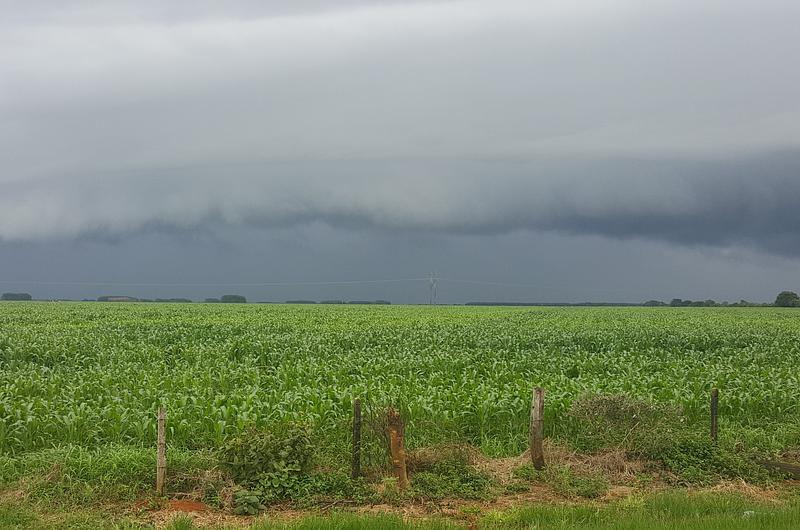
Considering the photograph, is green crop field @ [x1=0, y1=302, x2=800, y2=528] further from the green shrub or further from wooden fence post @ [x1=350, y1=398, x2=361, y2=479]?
wooden fence post @ [x1=350, y1=398, x2=361, y2=479]

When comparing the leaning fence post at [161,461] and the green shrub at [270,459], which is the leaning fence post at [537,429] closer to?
the green shrub at [270,459]

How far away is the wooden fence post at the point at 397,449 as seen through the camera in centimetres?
879

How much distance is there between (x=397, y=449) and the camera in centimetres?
884

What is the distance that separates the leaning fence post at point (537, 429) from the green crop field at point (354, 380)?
1.37 meters

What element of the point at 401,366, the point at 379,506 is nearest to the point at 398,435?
the point at 379,506

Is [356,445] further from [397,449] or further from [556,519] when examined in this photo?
[556,519]

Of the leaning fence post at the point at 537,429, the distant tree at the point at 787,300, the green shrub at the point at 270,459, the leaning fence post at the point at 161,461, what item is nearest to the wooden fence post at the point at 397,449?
the green shrub at the point at 270,459

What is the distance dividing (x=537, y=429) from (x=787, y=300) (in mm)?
144782

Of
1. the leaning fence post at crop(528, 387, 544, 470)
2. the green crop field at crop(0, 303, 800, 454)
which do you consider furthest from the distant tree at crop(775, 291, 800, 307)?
the leaning fence post at crop(528, 387, 544, 470)

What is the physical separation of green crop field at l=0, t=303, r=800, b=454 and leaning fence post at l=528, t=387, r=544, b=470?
1.37 m

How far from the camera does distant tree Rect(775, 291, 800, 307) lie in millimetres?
128275

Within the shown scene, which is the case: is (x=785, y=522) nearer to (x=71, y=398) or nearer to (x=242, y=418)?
(x=242, y=418)

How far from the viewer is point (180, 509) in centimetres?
814

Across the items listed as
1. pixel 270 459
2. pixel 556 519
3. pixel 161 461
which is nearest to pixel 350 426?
pixel 270 459
